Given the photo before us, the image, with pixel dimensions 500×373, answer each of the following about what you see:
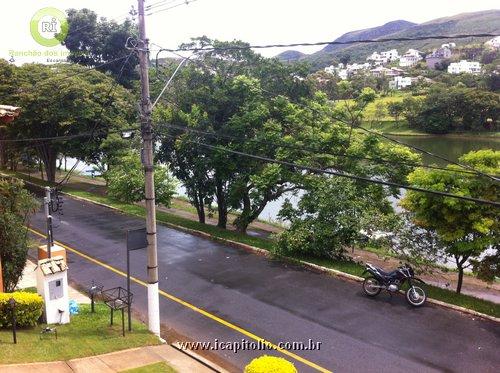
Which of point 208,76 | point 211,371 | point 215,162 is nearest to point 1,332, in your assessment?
point 211,371

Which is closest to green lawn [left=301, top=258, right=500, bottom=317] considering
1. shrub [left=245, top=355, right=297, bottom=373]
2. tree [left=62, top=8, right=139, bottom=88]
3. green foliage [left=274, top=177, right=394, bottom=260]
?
green foliage [left=274, top=177, right=394, bottom=260]

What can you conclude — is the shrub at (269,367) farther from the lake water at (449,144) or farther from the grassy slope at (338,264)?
the lake water at (449,144)

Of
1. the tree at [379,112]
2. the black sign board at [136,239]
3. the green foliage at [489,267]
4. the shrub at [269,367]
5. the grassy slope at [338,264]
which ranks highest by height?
the tree at [379,112]

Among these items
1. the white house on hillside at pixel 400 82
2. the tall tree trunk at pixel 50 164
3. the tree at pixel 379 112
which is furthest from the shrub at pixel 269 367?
the white house on hillside at pixel 400 82

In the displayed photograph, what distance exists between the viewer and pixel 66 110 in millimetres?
31344

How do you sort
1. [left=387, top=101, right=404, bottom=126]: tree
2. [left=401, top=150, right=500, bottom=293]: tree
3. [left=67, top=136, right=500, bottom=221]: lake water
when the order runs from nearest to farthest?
1. [left=401, top=150, right=500, bottom=293]: tree
2. [left=67, top=136, right=500, bottom=221]: lake water
3. [left=387, top=101, right=404, bottom=126]: tree

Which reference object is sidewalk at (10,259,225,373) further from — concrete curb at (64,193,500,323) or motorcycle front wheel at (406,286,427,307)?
concrete curb at (64,193,500,323)

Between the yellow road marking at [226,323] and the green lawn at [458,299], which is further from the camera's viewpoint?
the green lawn at [458,299]

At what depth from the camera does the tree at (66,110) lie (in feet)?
103

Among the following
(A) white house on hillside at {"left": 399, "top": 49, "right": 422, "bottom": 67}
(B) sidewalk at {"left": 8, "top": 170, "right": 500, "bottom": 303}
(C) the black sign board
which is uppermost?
(A) white house on hillside at {"left": 399, "top": 49, "right": 422, "bottom": 67}

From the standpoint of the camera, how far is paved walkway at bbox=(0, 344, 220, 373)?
8594 millimetres

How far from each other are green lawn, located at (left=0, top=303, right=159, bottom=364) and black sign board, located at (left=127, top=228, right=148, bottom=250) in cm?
192

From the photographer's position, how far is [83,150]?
3266cm

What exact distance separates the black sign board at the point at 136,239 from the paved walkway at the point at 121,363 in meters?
2.15
